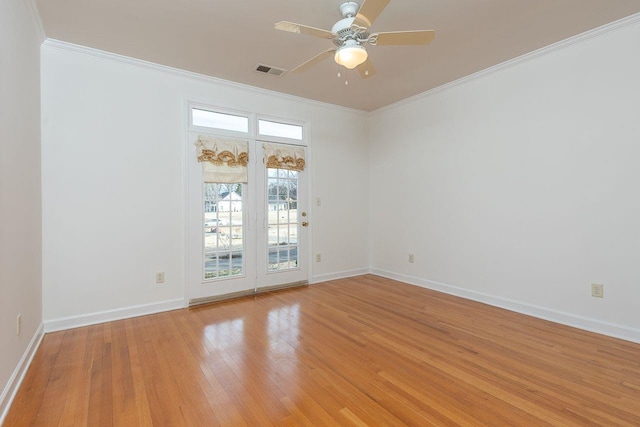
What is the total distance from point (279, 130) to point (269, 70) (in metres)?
0.99

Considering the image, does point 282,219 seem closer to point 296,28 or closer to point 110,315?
point 110,315

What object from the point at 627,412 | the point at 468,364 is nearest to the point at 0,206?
the point at 468,364

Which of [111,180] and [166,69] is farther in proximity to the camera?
[166,69]

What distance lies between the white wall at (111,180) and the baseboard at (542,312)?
3.37 m

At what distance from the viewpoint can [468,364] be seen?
236 cm

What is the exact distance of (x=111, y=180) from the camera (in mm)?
3311

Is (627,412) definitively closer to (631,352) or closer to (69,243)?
(631,352)

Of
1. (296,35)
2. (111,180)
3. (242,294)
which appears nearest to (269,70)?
(296,35)

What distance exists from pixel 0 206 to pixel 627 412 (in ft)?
12.6

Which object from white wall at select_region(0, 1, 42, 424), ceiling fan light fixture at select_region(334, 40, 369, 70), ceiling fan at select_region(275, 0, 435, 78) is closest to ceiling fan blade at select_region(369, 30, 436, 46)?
ceiling fan at select_region(275, 0, 435, 78)

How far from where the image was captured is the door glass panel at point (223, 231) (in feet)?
12.9

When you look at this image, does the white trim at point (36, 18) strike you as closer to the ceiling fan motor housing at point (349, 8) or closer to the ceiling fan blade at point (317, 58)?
the ceiling fan blade at point (317, 58)

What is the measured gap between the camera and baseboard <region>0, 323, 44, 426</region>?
180 centimetres

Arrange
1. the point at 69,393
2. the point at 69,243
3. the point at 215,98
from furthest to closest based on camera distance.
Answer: the point at 215,98
the point at 69,243
the point at 69,393
